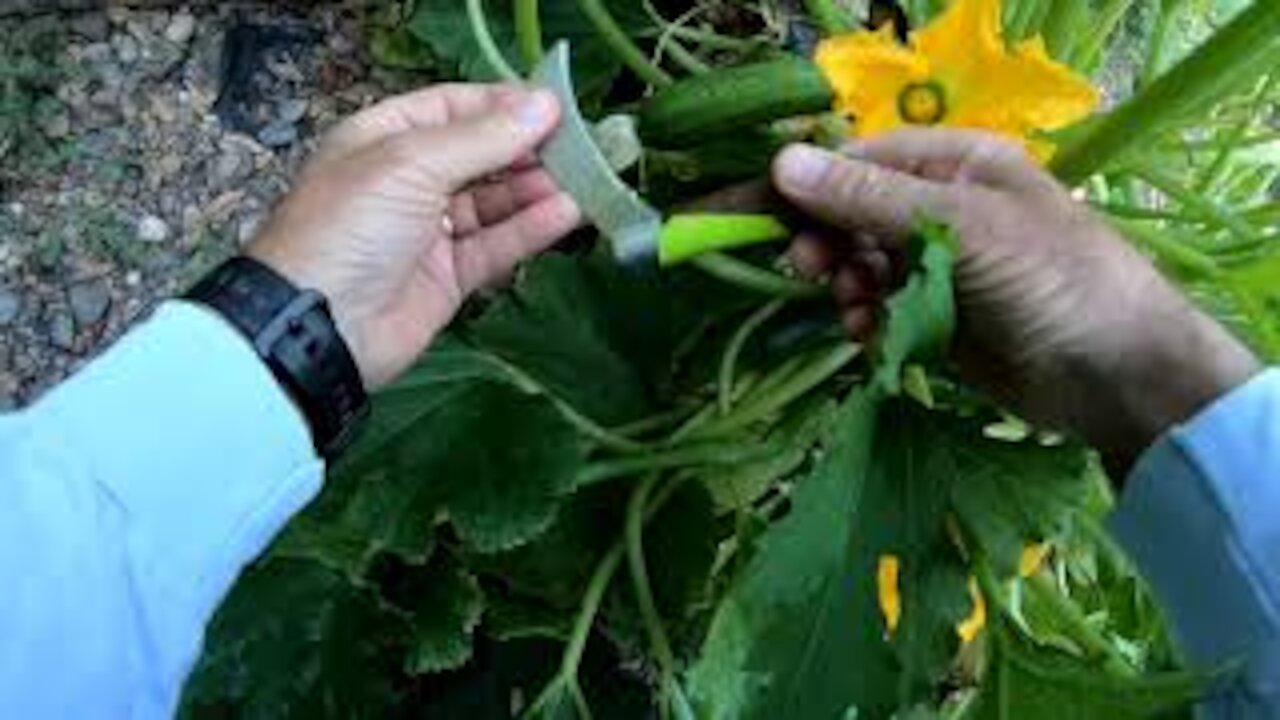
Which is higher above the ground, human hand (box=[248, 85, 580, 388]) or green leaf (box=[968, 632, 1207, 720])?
human hand (box=[248, 85, 580, 388])

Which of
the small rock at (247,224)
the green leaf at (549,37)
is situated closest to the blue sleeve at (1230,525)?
the green leaf at (549,37)

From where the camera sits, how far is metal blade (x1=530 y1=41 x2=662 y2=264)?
112 centimetres

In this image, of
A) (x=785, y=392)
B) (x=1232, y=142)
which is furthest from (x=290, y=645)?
(x=1232, y=142)

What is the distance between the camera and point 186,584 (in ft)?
3.28

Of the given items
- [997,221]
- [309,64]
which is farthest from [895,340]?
[309,64]

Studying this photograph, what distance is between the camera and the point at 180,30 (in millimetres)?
1505

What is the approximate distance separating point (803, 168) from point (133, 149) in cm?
56

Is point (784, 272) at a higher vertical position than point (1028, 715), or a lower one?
higher

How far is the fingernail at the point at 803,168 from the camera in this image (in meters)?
1.10

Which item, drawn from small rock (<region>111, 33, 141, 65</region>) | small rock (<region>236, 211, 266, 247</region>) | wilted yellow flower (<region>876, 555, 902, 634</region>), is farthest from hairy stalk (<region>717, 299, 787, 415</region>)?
small rock (<region>111, 33, 141, 65</region>)

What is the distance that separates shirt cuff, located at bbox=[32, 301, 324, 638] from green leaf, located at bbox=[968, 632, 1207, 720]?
39 cm

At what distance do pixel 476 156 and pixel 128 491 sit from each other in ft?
0.76

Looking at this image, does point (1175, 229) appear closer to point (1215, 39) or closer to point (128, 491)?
point (1215, 39)

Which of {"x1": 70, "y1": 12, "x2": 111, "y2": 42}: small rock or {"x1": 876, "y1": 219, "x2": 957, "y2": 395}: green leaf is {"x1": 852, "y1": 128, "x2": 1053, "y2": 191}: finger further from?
{"x1": 70, "y1": 12, "x2": 111, "y2": 42}: small rock
